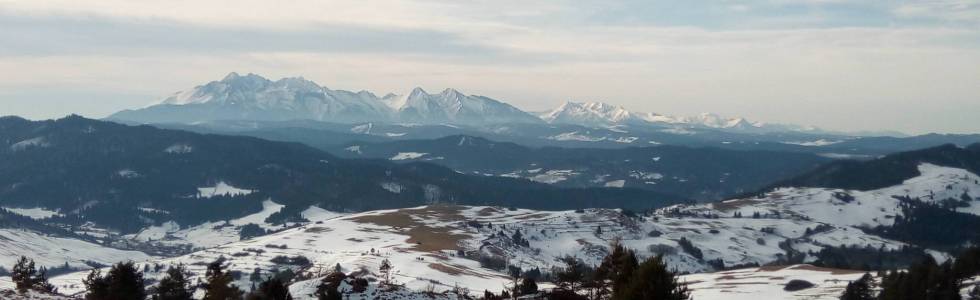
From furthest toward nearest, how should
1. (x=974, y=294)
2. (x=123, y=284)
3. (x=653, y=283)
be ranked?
1. (x=974, y=294)
2. (x=123, y=284)
3. (x=653, y=283)

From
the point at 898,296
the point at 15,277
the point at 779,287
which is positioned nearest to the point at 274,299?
the point at 15,277

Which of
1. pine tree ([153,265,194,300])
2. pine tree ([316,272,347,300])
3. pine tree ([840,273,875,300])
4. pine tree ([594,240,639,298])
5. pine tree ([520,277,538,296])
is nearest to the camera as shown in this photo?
pine tree ([594,240,639,298])

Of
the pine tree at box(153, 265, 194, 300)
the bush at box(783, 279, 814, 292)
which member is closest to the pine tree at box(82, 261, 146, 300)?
the pine tree at box(153, 265, 194, 300)

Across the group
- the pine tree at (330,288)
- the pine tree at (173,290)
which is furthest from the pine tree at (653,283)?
the pine tree at (173,290)

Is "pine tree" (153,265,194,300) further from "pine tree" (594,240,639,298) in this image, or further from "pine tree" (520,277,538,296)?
"pine tree" (594,240,639,298)

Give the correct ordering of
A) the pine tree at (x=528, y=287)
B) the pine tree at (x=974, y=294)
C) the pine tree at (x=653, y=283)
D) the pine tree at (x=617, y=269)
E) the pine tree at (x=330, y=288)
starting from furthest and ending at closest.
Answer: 1. the pine tree at (x=974, y=294)
2. the pine tree at (x=528, y=287)
3. the pine tree at (x=330, y=288)
4. the pine tree at (x=617, y=269)
5. the pine tree at (x=653, y=283)

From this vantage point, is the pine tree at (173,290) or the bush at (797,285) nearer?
the pine tree at (173,290)

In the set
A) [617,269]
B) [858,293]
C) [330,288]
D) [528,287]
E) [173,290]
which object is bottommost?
[858,293]

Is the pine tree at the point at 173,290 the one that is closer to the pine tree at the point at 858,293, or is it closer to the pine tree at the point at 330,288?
the pine tree at the point at 330,288

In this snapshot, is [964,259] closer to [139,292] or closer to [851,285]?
[851,285]

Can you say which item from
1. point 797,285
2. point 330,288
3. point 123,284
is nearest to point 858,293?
point 797,285

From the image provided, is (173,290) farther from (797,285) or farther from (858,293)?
(797,285)

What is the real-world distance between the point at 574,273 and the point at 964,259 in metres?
94.3

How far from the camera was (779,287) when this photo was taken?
191m
